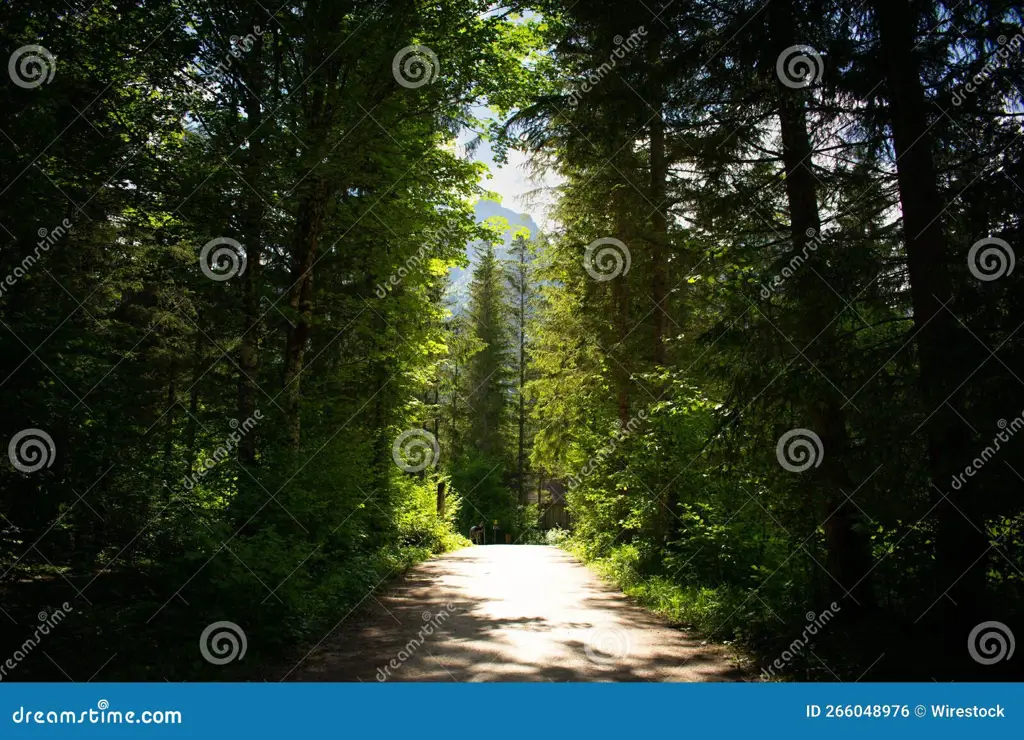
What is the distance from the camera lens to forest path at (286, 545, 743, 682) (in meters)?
6.79

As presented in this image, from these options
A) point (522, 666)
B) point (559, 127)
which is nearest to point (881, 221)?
point (559, 127)

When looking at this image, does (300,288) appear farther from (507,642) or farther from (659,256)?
(659,256)

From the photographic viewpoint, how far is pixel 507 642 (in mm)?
8219

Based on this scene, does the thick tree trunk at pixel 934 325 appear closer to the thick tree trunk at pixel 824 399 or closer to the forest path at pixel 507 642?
the thick tree trunk at pixel 824 399

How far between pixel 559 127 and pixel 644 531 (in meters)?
9.36

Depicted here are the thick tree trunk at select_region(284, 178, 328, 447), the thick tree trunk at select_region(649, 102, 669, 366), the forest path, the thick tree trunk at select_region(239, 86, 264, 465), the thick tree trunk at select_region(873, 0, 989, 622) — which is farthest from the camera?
the thick tree trunk at select_region(649, 102, 669, 366)

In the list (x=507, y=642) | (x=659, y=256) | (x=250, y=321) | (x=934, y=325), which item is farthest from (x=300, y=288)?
(x=934, y=325)

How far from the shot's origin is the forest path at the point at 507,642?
22.3ft

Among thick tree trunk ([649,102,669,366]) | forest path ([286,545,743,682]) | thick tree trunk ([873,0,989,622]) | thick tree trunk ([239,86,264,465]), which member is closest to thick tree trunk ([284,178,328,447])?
thick tree trunk ([239,86,264,465])

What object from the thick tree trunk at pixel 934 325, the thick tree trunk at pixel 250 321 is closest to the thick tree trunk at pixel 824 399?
the thick tree trunk at pixel 934 325

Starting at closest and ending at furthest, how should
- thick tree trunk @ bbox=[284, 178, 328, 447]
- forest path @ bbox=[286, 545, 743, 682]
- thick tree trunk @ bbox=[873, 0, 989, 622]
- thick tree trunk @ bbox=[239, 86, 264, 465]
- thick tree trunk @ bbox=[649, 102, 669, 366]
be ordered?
thick tree trunk @ bbox=[873, 0, 989, 622] → forest path @ bbox=[286, 545, 743, 682] → thick tree trunk @ bbox=[239, 86, 264, 465] → thick tree trunk @ bbox=[284, 178, 328, 447] → thick tree trunk @ bbox=[649, 102, 669, 366]

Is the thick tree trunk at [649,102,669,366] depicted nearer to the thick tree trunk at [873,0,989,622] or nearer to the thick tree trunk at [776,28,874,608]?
the thick tree trunk at [776,28,874,608]

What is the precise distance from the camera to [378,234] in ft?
48.4

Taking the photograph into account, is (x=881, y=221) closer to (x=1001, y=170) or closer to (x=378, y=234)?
(x=1001, y=170)
